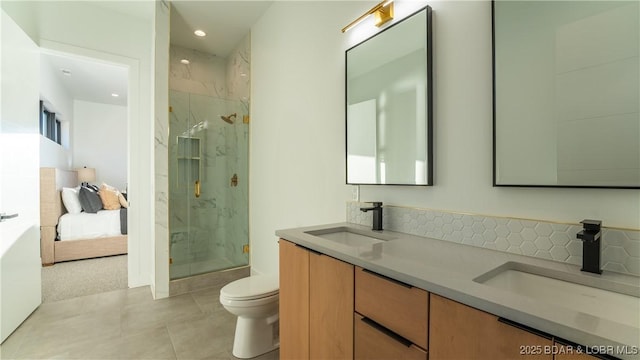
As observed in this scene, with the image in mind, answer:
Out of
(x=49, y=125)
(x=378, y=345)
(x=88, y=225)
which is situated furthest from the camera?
(x=49, y=125)

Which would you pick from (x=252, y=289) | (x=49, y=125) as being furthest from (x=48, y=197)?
(x=252, y=289)

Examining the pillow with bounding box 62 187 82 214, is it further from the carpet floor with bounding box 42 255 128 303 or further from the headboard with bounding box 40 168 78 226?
the carpet floor with bounding box 42 255 128 303

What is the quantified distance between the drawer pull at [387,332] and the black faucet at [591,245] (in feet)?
2.01

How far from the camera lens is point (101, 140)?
6.84 m

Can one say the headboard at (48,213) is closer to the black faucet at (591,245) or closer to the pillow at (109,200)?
the pillow at (109,200)

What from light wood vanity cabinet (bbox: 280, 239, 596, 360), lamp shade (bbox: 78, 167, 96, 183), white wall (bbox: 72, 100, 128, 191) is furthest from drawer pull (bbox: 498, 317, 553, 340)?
white wall (bbox: 72, 100, 128, 191)

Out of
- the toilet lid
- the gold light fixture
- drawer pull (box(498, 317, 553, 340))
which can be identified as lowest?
the toilet lid

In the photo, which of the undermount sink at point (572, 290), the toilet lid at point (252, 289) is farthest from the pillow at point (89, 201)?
the undermount sink at point (572, 290)

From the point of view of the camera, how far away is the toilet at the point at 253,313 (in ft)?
5.93

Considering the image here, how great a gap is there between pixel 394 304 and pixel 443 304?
191 millimetres

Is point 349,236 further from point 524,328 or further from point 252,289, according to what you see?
point 524,328

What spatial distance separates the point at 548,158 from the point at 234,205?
3097 mm

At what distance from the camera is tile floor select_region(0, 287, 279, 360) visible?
75.1 inches

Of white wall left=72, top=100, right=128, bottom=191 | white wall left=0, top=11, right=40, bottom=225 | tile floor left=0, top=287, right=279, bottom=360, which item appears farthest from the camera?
white wall left=72, top=100, right=128, bottom=191
